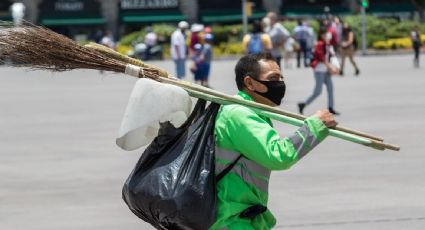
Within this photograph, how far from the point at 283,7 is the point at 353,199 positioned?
5749 cm

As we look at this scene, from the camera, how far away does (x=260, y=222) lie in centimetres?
475

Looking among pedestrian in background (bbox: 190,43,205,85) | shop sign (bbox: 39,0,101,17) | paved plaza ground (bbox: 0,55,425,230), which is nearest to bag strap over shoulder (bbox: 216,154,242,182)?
paved plaza ground (bbox: 0,55,425,230)

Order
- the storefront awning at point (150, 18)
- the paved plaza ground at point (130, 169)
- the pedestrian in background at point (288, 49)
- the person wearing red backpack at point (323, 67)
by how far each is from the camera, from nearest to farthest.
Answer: the paved plaza ground at point (130, 169), the person wearing red backpack at point (323, 67), the pedestrian in background at point (288, 49), the storefront awning at point (150, 18)

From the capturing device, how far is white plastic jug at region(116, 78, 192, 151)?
182 inches

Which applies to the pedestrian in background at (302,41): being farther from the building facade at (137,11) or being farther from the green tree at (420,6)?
the green tree at (420,6)

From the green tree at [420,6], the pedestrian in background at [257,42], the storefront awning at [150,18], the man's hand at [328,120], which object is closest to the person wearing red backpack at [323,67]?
the pedestrian in background at [257,42]

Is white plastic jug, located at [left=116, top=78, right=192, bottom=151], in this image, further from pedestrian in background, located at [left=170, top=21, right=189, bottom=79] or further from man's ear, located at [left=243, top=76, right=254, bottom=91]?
pedestrian in background, located at [left=170, top=21, right=189, bottom=79]

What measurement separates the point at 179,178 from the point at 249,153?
0.30 metres

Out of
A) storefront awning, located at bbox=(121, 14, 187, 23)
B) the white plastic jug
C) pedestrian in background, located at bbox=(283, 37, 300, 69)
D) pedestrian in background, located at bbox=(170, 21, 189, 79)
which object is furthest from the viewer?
storefront awning, located at bbox=(121, 14, 187, 23)

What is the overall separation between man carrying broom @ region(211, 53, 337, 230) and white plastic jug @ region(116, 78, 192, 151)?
172mm

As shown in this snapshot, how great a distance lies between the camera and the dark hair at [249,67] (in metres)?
4.75

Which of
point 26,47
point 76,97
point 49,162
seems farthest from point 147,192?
point 76,97

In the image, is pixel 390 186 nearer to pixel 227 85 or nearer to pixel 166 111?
pixel 166 111

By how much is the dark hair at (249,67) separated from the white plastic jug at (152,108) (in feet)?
0.82
